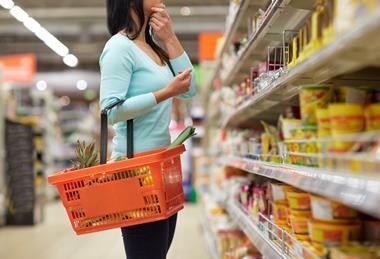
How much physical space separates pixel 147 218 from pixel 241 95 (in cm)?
185

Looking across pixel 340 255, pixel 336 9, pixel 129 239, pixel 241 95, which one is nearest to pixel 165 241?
pixel 129 239

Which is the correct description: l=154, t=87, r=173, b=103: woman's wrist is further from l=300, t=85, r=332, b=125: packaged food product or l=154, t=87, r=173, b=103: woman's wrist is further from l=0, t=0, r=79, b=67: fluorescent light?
l=0, t=0, r=79, b=67: fluorescent light

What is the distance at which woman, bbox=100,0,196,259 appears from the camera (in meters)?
1.78

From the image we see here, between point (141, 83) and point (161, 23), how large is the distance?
0.93 feet

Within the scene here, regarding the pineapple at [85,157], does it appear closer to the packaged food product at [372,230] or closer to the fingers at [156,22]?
the fingers at [156,22]

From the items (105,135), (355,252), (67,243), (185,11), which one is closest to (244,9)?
(105,135)

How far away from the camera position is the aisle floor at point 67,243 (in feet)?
14.3

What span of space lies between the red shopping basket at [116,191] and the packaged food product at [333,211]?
54 cm

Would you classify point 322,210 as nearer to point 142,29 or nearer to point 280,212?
point 280,212

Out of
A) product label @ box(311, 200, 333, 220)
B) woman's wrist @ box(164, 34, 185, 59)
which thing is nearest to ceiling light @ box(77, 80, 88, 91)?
woman's wrist @ box(164, 34, 185, 59)

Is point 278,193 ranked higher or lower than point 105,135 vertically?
lower

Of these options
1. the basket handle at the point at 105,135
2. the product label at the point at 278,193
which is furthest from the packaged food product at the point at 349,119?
the product label at the point at 278,193

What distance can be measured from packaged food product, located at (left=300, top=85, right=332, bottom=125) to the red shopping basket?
50 cm

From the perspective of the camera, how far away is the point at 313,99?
1546mm
